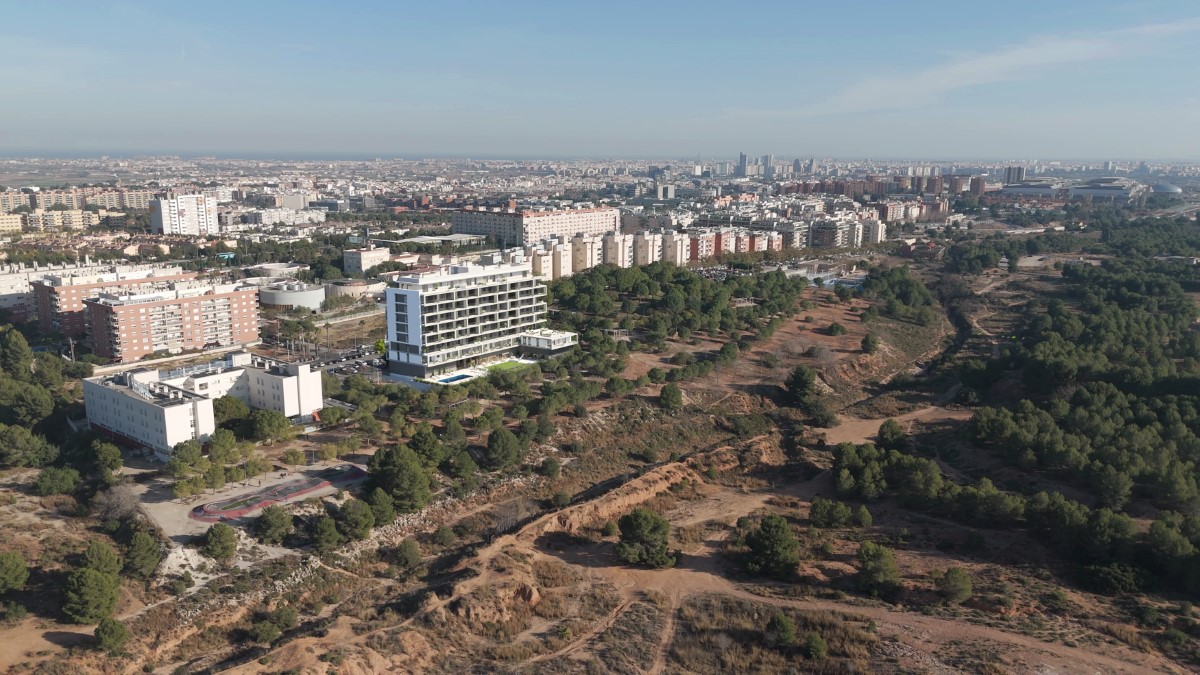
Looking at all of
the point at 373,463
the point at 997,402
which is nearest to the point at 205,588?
the point at 373,463

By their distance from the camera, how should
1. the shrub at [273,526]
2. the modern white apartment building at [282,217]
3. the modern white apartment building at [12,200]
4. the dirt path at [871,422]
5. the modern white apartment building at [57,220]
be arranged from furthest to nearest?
the modern white apartment building at [282,217] < the modern white apartment building at [12,200] < the modern white apartment building at [57,220] < the dirt path at [871,422] < the shrub at [273,526]

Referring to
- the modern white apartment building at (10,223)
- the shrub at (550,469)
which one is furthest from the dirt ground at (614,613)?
the modern white apartment building at (10,223)

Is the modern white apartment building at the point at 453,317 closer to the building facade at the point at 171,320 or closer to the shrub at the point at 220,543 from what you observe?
the building facade at the point at 171,320

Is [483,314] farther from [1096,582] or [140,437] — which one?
[1096,582]

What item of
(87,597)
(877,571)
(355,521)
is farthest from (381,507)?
(877,571)

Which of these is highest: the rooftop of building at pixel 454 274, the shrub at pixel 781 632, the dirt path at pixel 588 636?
the rooftop of building at pixel 454 274

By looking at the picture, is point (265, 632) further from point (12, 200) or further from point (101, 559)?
point (12, 200)
